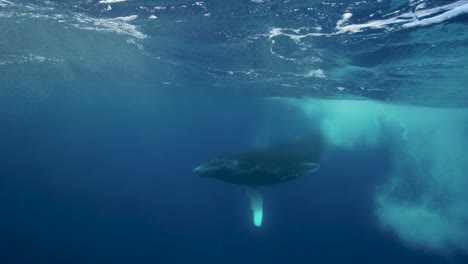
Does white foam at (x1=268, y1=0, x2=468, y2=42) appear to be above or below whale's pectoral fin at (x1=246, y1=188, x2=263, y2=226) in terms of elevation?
above

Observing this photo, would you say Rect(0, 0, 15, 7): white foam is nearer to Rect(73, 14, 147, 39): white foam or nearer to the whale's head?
Rect(73, 14, 147, 39): white foam

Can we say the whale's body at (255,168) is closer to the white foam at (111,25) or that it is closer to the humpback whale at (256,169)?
the humpback whale at (256,169)

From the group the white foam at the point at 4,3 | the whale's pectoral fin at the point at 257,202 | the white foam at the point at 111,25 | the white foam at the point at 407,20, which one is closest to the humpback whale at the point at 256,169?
the whale's pectoral fin at the point at 257,202

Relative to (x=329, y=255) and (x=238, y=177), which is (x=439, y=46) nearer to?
(x=238, y=177)

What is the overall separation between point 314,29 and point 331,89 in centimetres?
1808

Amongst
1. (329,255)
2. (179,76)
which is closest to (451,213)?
(329,255)

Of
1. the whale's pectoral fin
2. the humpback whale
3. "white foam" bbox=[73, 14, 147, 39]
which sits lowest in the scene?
the whale's pectoral fin

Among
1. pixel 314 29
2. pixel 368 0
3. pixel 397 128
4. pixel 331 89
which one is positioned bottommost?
pixel 397 128

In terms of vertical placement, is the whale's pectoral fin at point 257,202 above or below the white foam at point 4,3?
below

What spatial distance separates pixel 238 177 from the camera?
47.6 ft

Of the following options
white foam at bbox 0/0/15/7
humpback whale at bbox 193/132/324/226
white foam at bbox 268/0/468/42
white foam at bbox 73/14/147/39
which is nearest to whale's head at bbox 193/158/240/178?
humpback whale at bbox 193/132/324/226

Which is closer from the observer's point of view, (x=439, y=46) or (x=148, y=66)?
(x=439, y=46)

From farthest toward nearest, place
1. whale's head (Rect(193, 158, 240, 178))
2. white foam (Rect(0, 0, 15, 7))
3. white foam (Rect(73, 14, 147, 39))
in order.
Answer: white foam (Rect(73, 14, 147, 39)), white foam (Rect(0, 0, 15, 7)), whale's head (Rect(193, 158, 240, 178))

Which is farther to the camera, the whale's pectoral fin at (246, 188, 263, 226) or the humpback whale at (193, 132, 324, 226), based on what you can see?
the whale's pectoral fin at (246, 188, 263, 226)
